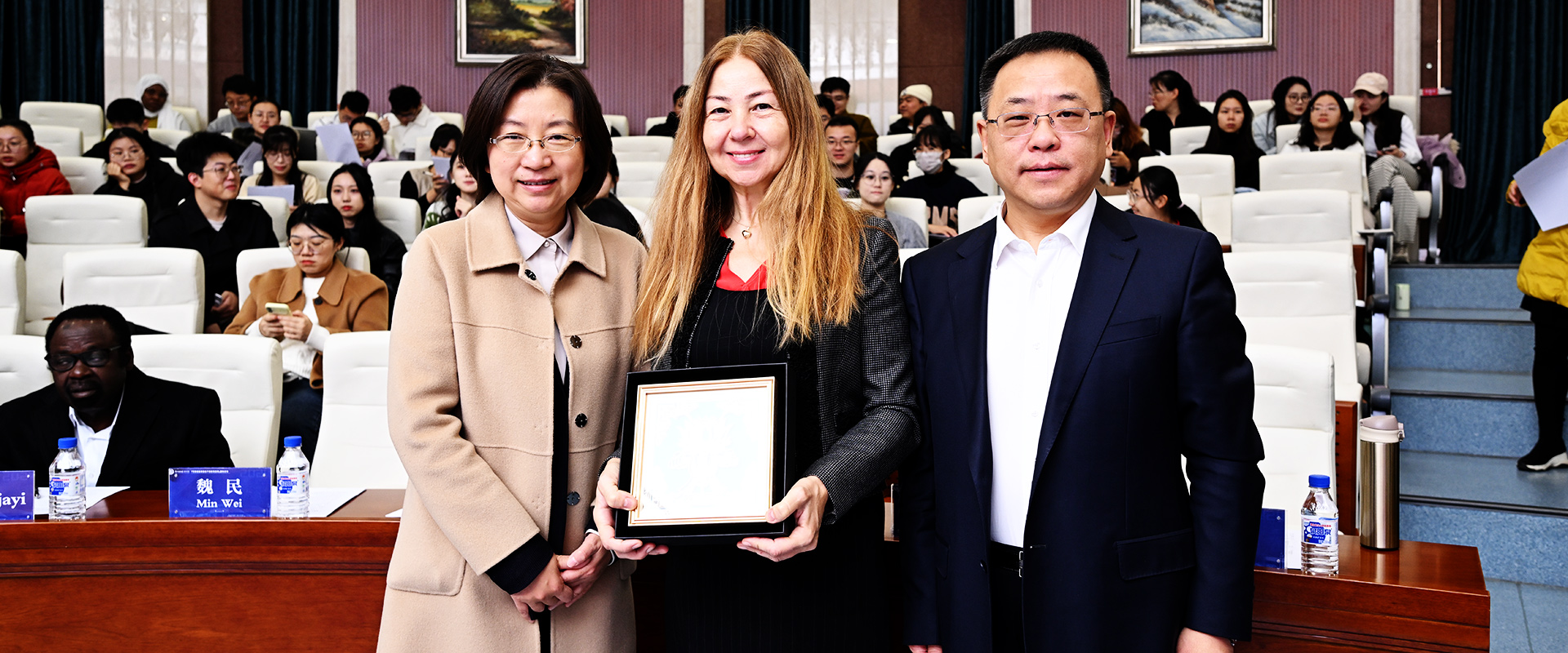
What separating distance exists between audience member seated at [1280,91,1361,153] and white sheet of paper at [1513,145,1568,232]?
3035mm

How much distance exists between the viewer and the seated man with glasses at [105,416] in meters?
2.55

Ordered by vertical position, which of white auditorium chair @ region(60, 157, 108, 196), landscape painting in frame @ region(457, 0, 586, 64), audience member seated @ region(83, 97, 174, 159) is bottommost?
white auditorium chair @ region(60, 157, 108, 196)

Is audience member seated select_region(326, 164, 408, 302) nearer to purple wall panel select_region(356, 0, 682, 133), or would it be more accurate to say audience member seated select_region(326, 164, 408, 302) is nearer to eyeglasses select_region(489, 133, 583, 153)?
eyeglasses select_region(489, 133, 583, 153)

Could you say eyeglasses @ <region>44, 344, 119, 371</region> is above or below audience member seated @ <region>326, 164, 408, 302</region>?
below

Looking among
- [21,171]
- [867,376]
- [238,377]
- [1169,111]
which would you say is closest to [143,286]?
[238,377]

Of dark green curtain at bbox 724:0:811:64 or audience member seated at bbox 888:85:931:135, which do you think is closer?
audience member seated at bbox 888:85:931:135

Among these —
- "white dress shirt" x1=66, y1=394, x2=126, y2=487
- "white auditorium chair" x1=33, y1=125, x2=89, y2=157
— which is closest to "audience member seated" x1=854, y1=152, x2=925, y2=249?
"white dress shirt" x1=66, y1=394, x2=126, y2=487

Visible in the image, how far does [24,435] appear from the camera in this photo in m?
2.58

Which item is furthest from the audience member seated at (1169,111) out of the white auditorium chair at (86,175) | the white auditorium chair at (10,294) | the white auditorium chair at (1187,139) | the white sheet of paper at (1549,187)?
the white auditorium chair at (86,175)

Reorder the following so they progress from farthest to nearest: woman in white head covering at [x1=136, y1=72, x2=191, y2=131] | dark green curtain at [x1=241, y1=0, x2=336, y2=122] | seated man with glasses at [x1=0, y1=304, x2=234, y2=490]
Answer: dark green curtain at [x1=241, y1=0, x2=336, y2=122], woman in white head covering at [x1=136, y1=72, x2=191, y2=131], seated man with glasses at [x1=0, y1=304, x2=234, y2=490]

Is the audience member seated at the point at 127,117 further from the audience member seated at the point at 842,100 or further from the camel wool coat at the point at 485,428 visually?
the camel wool coat at the point at 485,428

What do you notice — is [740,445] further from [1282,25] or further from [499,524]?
[1282,25]

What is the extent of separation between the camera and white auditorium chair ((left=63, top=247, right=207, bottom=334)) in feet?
14.5

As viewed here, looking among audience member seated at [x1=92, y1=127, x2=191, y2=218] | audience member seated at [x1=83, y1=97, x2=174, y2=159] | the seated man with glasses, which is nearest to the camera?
the seated man with glasses
